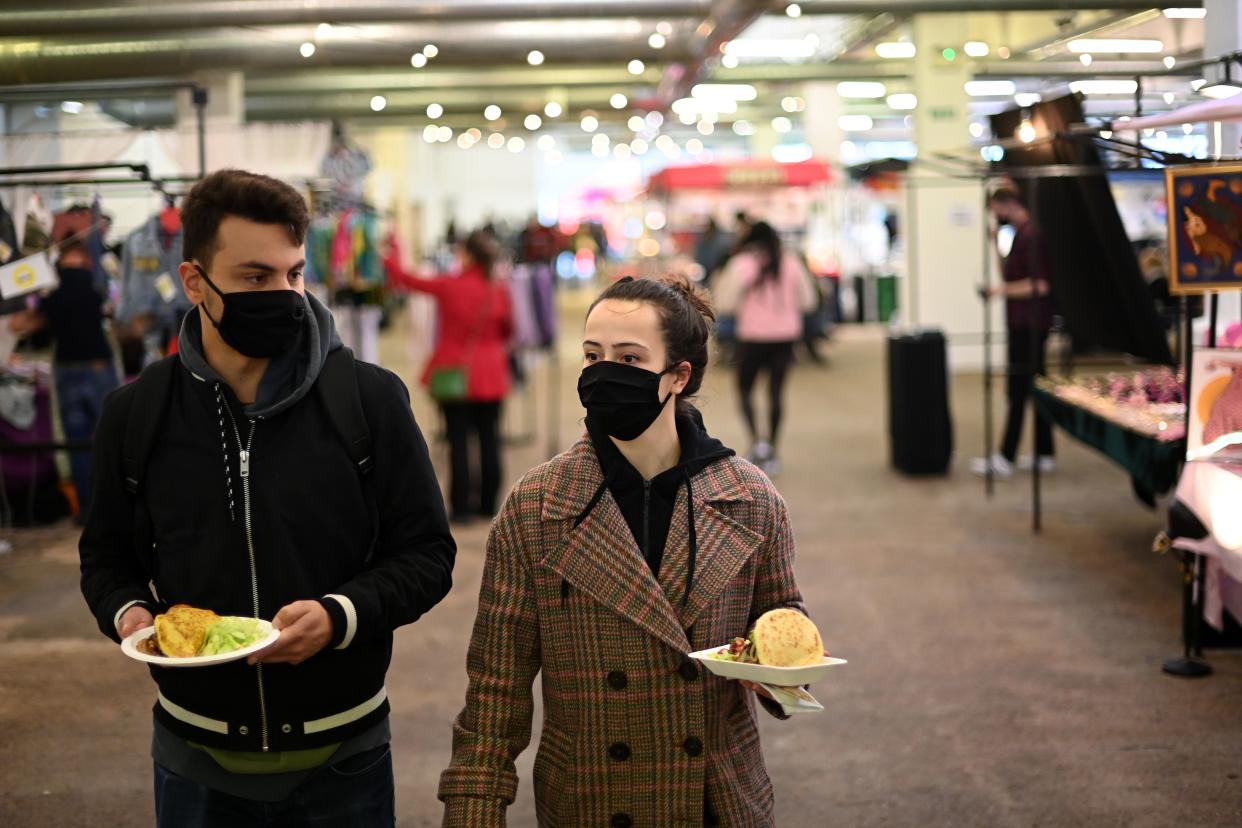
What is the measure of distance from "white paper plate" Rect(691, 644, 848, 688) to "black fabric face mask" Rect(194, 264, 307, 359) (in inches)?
32.5

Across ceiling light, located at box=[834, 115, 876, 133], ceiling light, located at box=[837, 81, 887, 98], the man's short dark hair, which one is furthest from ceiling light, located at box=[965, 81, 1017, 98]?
the man's short dark hair

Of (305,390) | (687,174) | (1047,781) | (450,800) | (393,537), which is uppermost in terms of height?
(687,174)

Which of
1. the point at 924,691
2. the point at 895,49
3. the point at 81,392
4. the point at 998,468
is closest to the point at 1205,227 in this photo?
the point at 924,691

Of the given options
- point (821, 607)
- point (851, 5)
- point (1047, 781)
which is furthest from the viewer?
point (851, 5)

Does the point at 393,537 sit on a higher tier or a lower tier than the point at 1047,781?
higher

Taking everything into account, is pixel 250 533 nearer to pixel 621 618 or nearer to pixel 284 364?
pixel 284 364

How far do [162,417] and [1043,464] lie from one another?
781cm

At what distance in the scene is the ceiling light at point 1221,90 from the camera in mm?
5074

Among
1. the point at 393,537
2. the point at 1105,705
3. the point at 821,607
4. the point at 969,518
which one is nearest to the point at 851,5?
the point at 969,518

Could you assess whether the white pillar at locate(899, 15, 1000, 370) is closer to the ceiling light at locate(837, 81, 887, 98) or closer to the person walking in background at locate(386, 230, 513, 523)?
the ceiling light at locate(837, 81, 887, 98)

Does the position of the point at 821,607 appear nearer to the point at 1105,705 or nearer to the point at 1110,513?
the point at 1105,705

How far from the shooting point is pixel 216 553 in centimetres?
206

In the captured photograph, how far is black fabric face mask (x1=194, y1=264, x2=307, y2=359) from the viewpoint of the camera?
6.76 ft

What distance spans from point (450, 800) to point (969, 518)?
608cm
